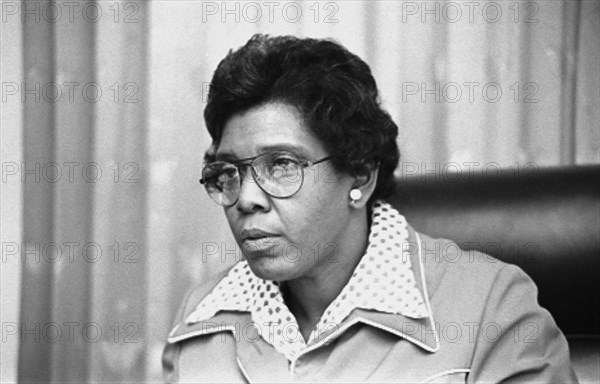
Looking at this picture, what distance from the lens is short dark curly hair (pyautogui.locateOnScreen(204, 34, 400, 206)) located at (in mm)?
1373

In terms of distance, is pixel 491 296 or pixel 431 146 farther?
pixel 431 146

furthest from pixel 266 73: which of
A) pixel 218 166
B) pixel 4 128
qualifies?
pixel 4 128

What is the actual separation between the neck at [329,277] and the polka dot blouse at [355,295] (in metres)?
0.03

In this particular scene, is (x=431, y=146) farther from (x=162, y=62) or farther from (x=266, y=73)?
(x=266, y=73)

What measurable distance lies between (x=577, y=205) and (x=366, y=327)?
1.47 ft

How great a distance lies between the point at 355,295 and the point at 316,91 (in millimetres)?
358

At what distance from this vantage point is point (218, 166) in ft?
4.56

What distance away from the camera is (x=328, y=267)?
4.66 ft

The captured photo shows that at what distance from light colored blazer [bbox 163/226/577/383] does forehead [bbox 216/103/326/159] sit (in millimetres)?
271

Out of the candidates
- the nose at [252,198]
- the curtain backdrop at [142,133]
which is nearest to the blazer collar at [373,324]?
the nose at [252,198]

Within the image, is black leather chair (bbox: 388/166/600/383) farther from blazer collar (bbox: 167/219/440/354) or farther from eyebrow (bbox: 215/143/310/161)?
eyebrow (bbox: 215/143/310/161)

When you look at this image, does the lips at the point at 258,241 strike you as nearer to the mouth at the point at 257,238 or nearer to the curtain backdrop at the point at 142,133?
the mouth at the point at 257,238

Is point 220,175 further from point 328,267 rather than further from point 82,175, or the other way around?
point 82,175

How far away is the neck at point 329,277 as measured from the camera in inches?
56.1
